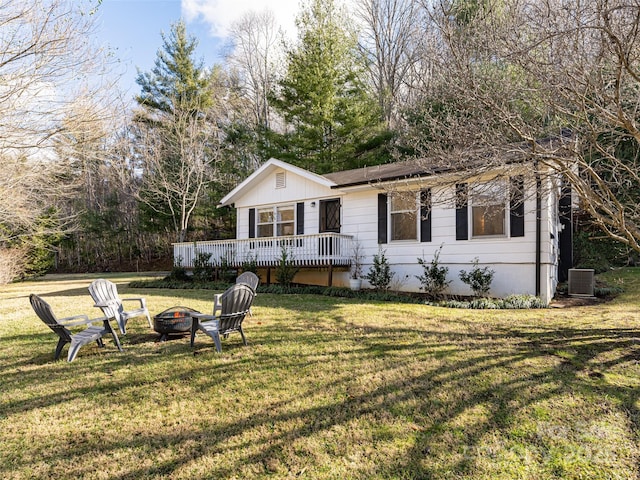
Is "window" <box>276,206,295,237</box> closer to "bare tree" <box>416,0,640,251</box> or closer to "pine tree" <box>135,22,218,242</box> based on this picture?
"pine tree" <box>135,22,218,242</box>

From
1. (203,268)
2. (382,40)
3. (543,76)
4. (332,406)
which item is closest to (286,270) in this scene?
(203,268)

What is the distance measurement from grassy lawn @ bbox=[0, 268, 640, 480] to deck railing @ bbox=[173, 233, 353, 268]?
5.81 m

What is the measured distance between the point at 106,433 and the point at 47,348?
3.14 meters

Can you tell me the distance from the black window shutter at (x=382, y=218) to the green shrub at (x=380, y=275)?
2.16ft

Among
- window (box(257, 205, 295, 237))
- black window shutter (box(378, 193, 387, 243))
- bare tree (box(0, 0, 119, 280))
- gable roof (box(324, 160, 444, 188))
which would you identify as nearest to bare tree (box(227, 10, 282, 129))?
window (box(257, 205, 295, 237))

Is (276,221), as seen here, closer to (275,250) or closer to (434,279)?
(275,250)

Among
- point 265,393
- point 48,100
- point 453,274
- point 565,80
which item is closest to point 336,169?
point 453,274

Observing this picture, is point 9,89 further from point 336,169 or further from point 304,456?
point 336,169

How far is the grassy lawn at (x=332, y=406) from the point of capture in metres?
2.74

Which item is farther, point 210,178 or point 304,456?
point 210,178

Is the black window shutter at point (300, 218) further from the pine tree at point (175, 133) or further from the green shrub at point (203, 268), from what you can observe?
the pine tree at point (175, 133)

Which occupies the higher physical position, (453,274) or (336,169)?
(336,169)

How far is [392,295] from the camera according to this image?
33.3ft

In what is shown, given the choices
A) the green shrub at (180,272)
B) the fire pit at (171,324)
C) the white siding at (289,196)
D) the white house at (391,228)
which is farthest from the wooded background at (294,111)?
the fire pit at (171,324)
